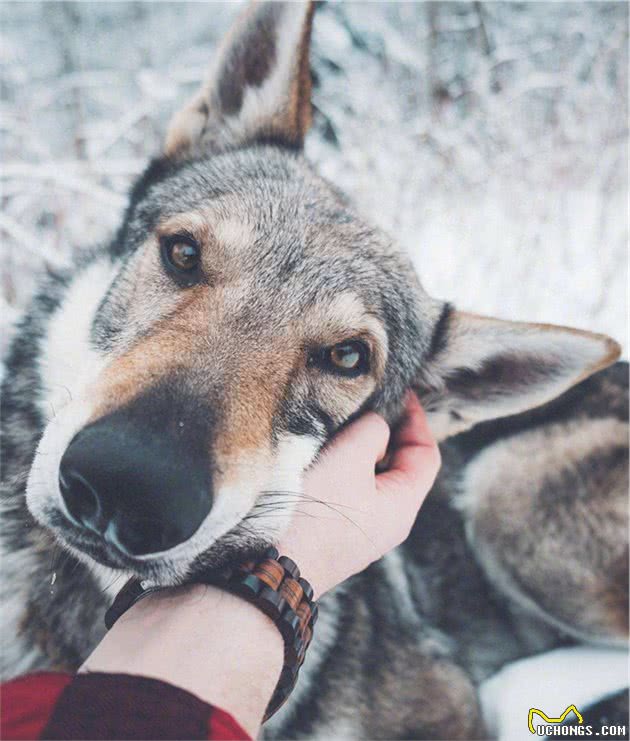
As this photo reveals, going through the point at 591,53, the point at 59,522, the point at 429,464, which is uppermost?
the point at 591,53

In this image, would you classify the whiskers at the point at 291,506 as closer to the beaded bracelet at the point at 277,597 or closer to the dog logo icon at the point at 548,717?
the beaded bracelet at the point at 277,597

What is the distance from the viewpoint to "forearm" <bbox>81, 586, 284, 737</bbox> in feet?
3.40

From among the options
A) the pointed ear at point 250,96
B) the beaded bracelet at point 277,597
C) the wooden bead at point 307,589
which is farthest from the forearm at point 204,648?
the pointed ear at point 250,96

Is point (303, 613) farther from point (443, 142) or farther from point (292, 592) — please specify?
point (443, 142)

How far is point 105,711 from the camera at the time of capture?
2.71 feet

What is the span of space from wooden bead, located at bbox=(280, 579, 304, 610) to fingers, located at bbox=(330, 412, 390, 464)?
0.50 meters

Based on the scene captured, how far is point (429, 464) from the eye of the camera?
1852 millimetres

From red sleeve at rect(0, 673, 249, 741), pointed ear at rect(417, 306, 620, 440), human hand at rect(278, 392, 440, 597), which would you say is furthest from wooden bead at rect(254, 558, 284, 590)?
pointed ear at rect(417, 306, 620, 440)

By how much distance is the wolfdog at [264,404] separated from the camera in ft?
3.98

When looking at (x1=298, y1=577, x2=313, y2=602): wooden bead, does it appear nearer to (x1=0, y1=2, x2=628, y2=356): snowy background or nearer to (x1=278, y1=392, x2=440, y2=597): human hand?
(x1=278, y1=392, x2=440, y2=597): human hand

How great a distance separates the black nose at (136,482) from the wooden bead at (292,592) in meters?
0.29

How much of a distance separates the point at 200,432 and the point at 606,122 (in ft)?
19.5

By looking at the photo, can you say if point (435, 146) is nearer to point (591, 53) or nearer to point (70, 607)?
point (591, 53)

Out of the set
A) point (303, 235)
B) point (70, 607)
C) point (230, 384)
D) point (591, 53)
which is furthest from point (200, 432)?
point (591, 53)
